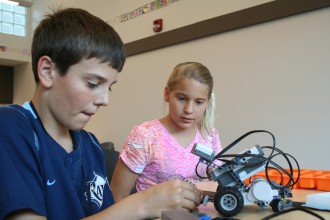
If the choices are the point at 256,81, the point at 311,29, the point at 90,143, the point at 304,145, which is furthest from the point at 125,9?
the point at 90,143

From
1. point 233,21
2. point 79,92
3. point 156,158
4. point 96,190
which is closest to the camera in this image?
point 79,92

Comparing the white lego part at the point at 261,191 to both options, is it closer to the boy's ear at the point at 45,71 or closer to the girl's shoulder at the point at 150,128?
the boy's ear at the point at 45,71

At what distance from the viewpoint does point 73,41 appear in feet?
2.49

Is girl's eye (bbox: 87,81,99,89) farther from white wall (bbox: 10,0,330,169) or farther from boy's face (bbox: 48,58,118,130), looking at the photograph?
white wall (bbox: 10,0,330,169)

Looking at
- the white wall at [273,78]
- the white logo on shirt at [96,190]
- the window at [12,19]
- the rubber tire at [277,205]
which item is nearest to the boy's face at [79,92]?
the white logo on shirt at [96,190]

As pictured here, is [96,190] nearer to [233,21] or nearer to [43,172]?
[43,172]

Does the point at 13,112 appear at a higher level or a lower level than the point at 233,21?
lower

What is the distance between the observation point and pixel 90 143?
922 mm

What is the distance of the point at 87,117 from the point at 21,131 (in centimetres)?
16

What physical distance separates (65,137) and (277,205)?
1.77 feet

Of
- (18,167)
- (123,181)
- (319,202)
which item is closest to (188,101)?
(123,181)

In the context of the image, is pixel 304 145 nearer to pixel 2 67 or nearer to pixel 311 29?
pixel 311 29

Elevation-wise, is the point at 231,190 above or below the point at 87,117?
below

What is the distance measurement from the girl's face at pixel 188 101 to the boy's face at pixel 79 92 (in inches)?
21.1
